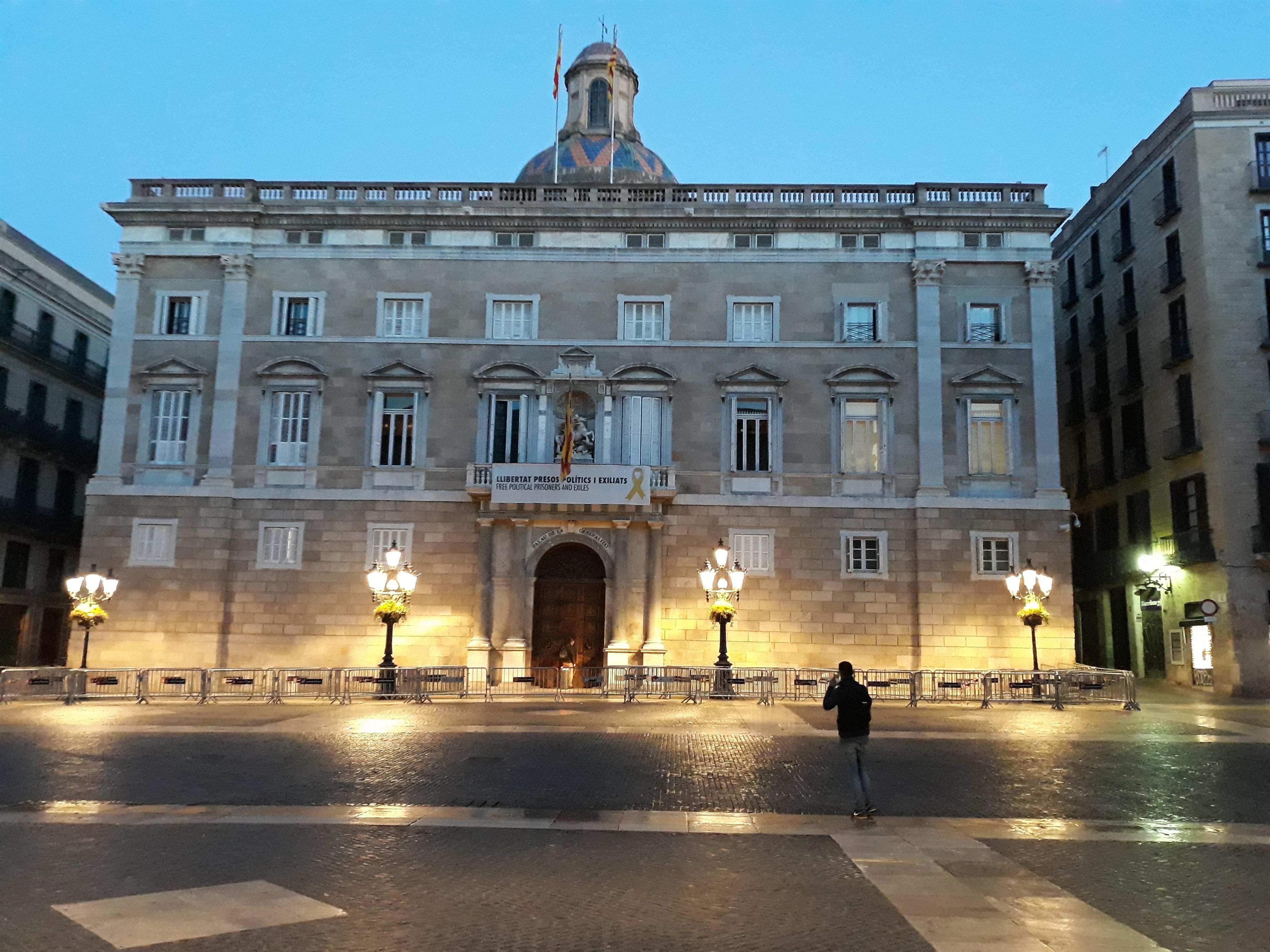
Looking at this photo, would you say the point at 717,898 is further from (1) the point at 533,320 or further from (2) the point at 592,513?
(1) the point at 533,320

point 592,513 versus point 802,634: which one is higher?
point 592,513

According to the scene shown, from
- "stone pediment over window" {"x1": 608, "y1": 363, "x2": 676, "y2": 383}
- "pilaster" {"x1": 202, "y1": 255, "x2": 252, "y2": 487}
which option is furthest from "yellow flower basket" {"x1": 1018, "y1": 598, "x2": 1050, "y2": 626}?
"pilaster" {"x1": 202, "y1": 255, "x2": 252, "y2": 487}

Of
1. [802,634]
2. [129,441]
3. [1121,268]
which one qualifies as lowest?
[802,634]

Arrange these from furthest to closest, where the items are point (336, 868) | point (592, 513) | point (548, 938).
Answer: point (592, 513) → point (336, 868) → point (548, 938)

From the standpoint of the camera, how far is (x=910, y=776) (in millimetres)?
15719

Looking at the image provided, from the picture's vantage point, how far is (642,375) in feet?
119

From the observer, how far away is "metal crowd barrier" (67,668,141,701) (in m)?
28.8

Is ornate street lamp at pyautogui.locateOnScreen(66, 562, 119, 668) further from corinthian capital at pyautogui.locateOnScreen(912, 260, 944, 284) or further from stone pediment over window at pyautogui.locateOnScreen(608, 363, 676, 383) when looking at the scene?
corinthian capital at pyautogui.locateOnScreen(912, 260, 944, 284)

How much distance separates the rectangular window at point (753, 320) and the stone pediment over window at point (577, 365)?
16.5 feet

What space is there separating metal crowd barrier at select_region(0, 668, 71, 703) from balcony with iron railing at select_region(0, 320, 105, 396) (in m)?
18.7

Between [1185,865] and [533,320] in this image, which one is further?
[533,320]

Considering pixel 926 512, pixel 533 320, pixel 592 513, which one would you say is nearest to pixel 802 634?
pixel 926 512

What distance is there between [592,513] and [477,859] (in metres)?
25.0

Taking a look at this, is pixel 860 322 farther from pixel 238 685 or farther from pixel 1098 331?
pixel 238 685
